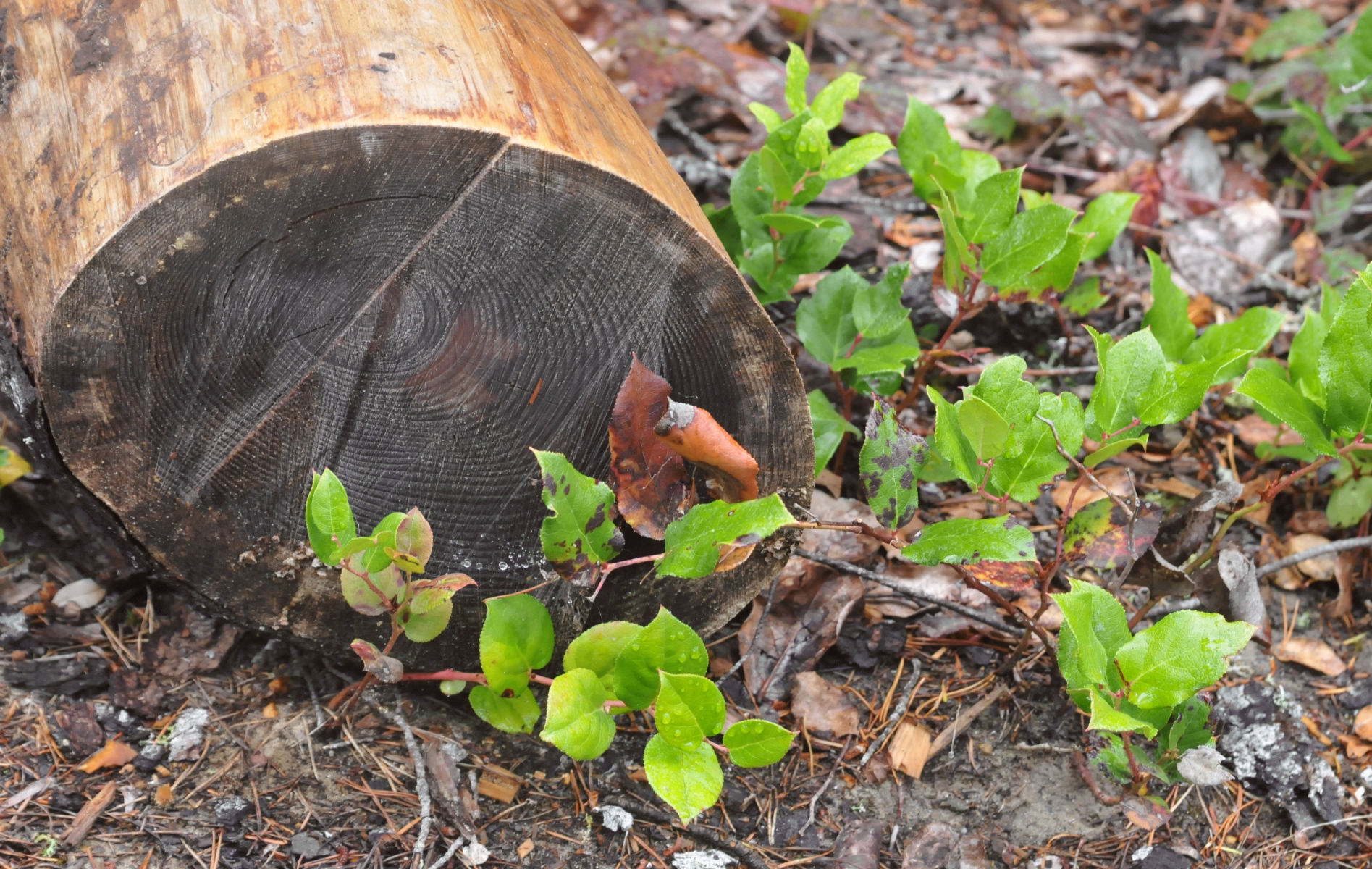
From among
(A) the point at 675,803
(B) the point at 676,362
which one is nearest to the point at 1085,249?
(B) the point at 676,362

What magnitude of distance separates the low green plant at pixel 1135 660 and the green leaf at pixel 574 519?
0.70 m

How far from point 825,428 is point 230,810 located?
1.33 metres

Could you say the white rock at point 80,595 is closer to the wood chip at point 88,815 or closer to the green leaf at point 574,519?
the wood chip at point 88,815

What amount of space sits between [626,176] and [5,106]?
1.09 metres

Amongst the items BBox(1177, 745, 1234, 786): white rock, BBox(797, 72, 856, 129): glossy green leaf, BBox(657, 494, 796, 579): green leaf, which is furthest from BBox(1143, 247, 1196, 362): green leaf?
BBox(657, 494, 796, 579): green leaf

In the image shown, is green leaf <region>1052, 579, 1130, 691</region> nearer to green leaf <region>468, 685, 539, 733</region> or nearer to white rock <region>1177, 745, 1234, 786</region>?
white rock <region>1177, 745, 1234, 786</region>

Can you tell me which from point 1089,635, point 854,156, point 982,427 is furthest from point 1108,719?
point 854,156

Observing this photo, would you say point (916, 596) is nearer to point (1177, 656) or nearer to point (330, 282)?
point (1177, 656)

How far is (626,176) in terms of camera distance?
4.77 ft

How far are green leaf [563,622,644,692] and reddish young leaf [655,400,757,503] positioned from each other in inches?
11.0

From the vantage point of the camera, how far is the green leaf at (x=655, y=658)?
1.49 metres

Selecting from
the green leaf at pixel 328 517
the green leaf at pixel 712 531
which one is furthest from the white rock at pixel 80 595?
the green leaf at pixel 712 531

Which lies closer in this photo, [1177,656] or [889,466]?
[1177,656]

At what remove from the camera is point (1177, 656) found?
1483 millimetres
